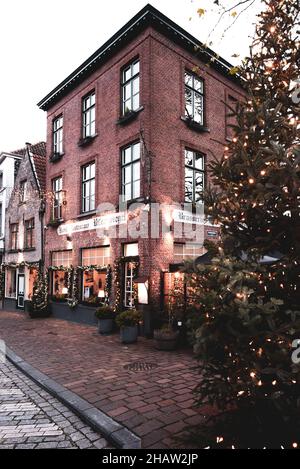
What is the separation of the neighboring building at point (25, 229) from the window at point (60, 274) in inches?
56.8

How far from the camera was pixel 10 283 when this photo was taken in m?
21.6

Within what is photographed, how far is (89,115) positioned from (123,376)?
39.7 ft

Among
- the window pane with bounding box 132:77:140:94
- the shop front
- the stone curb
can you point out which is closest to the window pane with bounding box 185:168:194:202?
the window pane with bounding box 132:77:140:94

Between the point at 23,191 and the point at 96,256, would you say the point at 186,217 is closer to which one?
the point at 96,256

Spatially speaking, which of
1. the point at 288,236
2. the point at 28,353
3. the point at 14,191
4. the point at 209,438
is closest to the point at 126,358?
the point at 28,353

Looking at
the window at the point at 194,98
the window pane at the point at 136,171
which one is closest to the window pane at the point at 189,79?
the window at the point at 194,98

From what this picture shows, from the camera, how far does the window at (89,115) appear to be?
575 inches

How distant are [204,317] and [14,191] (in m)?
20.3

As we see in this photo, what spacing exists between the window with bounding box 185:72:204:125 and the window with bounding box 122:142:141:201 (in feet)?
9.07

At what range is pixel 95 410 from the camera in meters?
4.86

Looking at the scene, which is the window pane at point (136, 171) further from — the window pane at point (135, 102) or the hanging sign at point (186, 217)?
the window pane at point (135, 102)

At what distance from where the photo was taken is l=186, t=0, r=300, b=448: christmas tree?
11.1 feet

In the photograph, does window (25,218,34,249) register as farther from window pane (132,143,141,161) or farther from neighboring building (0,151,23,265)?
window pane (132,143,141,161)
